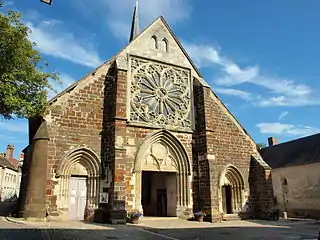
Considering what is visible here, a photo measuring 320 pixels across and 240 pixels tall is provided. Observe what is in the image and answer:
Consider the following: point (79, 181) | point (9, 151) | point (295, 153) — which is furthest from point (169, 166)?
point (9, 151)

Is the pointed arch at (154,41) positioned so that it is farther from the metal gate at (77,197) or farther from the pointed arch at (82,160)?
the metal gate at (77,197)

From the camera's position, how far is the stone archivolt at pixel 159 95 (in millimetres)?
16344

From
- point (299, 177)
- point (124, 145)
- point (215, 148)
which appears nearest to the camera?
point (124, 145)

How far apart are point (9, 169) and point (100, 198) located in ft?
104

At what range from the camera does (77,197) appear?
14398 mm

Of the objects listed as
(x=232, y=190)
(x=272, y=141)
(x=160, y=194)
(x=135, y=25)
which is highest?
(x=135, y=25)

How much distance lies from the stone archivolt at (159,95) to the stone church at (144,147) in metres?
0.06

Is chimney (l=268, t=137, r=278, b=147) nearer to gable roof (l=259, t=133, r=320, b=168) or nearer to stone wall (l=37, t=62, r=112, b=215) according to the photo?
gable roof (l=259, t=133, r=320, b=168)

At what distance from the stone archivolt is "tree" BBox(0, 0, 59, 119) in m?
4.98

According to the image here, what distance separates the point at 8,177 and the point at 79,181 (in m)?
31.2

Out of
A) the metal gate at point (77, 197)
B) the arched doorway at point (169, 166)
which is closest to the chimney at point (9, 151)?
the arched doorway at point (169, 166)

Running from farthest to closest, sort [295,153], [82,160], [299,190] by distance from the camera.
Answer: [295,153]
[299,190]
[82,160]

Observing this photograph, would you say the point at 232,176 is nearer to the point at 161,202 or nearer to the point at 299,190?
the point at 161,202

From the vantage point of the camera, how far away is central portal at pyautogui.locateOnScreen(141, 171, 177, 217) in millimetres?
17188
